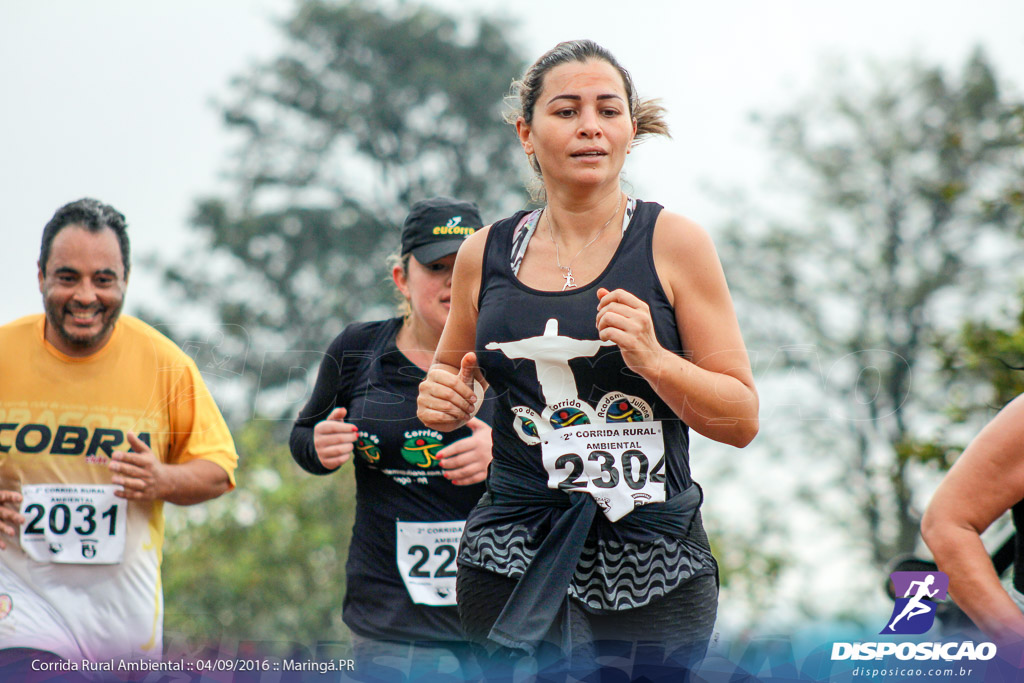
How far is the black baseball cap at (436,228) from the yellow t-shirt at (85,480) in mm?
999

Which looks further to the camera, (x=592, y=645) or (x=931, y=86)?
(x=931, y=86)

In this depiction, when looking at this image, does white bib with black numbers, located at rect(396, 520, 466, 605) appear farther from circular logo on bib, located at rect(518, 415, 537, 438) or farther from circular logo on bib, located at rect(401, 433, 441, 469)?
circular logo on bib, located at rect(518, 415, 537, 438)

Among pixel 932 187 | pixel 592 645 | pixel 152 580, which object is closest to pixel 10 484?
pixel 152 580

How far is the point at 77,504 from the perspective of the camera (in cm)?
402

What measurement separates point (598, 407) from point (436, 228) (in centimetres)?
158

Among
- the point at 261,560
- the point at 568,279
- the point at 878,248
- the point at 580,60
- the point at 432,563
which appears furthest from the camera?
the point at 878,248

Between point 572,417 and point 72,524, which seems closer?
point 572,417

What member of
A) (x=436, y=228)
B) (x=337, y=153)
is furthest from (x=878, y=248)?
(x=436, y=228)

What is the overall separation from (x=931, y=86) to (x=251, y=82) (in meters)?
12.6

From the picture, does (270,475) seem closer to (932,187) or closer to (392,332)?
(392,332)

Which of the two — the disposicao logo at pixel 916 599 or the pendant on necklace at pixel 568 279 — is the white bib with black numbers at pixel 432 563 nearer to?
the pendant on necklace at pixel 568 279

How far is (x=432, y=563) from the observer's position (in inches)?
153

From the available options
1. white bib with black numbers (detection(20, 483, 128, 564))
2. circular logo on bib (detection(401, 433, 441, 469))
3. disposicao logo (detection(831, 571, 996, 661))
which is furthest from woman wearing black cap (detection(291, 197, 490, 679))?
disposicao logo (detection(831, 571, 996, 661))

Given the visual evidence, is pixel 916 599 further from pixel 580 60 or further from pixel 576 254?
pixel 580 60
